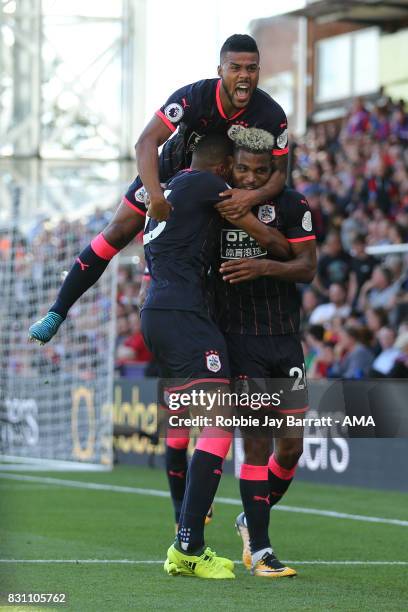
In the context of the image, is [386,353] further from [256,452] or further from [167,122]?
[167,122]

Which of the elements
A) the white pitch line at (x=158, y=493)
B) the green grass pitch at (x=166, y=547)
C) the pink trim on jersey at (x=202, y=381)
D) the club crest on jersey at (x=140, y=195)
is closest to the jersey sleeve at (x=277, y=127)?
the club crest on jersey at (x=140, y=195)

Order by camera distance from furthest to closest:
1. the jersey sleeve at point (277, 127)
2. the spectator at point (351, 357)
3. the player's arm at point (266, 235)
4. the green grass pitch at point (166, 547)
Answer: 1. the spectator at point (351, 357)
2. the jersey sleeve at point (277, 127)
3. the player's arm at point (266, 235)
4. the green grass pitch at point (166, 547)

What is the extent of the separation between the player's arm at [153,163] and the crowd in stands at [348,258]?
599 centimetres

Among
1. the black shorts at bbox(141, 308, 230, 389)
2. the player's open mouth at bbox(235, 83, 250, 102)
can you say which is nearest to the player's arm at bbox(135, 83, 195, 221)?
the player's open mouth at bbox(235, 83, 250, 102)

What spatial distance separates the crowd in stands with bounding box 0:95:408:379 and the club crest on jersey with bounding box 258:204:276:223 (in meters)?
5.50

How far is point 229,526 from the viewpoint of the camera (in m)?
9.27

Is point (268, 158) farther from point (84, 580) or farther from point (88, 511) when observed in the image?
point (88, 511)

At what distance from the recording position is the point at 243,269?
6652 mm

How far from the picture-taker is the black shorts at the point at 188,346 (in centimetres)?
635

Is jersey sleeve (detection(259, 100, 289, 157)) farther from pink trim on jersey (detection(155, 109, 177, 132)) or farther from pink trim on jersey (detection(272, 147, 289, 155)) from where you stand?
pink trim on jersey (detection(155, 109, 177, 132))

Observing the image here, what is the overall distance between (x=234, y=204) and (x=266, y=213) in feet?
1.34

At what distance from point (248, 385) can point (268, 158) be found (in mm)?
1147

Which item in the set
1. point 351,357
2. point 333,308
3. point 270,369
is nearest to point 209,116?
point 270,369

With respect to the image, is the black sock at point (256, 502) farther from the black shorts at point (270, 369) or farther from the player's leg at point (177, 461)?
the player's leg at point (177, 461)
